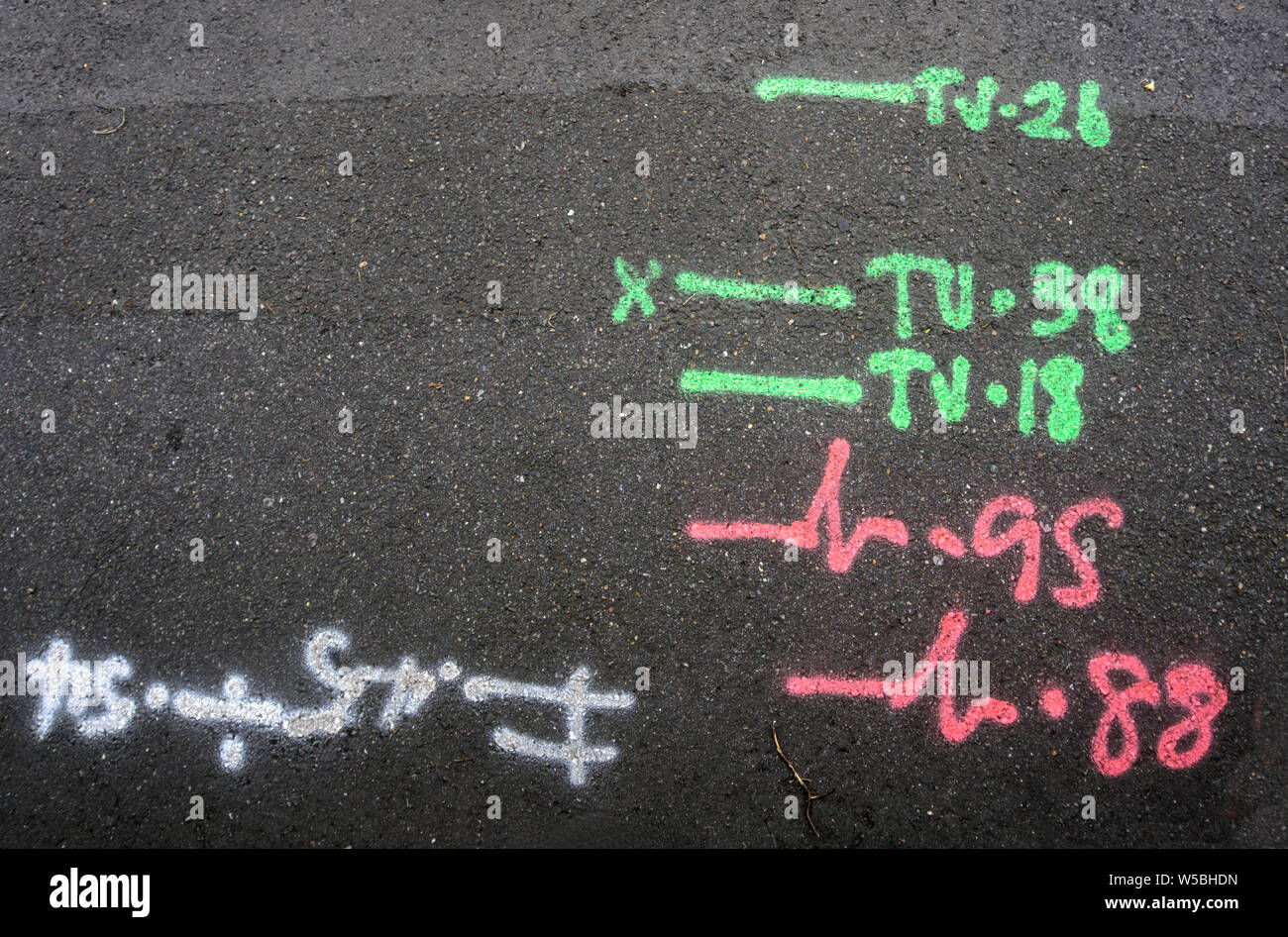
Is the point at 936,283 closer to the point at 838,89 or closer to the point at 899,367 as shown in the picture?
the point at 899,367

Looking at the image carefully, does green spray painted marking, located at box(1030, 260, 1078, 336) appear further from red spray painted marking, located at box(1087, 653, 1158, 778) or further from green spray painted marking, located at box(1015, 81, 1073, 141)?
red spray painted marking, located at box(1087, 653, 1158, 778)

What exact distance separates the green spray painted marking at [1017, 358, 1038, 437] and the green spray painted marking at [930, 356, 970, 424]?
0.68ft

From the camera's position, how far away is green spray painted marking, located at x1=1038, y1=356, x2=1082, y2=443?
2.71 m

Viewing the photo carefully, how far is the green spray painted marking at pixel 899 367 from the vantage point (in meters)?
2.73

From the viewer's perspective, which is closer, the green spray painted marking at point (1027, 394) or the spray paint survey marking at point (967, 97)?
the green spray painted marking at point (1027, 394)

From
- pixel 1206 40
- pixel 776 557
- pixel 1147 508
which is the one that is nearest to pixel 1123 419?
pixel 1147 508

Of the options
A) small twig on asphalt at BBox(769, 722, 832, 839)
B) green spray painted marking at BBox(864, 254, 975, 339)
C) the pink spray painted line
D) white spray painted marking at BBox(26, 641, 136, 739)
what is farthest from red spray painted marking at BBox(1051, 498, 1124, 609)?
white spray painted marking at BBox(26, 641, 136, 739)

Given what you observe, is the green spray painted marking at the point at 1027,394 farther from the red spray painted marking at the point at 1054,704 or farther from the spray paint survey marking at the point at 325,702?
the spray paint survey marking at the point at 325,702

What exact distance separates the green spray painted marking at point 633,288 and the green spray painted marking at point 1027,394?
1465 mm

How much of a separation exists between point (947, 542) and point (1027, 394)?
66 centimetres

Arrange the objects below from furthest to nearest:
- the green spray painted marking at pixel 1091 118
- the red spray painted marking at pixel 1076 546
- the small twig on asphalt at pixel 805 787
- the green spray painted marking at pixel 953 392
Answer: the green spray painted marking at pixel 1091 118
the green spray painted marking at pixel 953 392
the red spray painted marking at pixel 1076 546
the small twig on asphalt at pixel 805 787

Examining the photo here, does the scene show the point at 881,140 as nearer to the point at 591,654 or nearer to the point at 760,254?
the point at 760,254

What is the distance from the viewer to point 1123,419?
8.90 feet

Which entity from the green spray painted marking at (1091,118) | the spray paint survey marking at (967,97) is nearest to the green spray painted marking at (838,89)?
the spray paint survey marking at (967,97)
